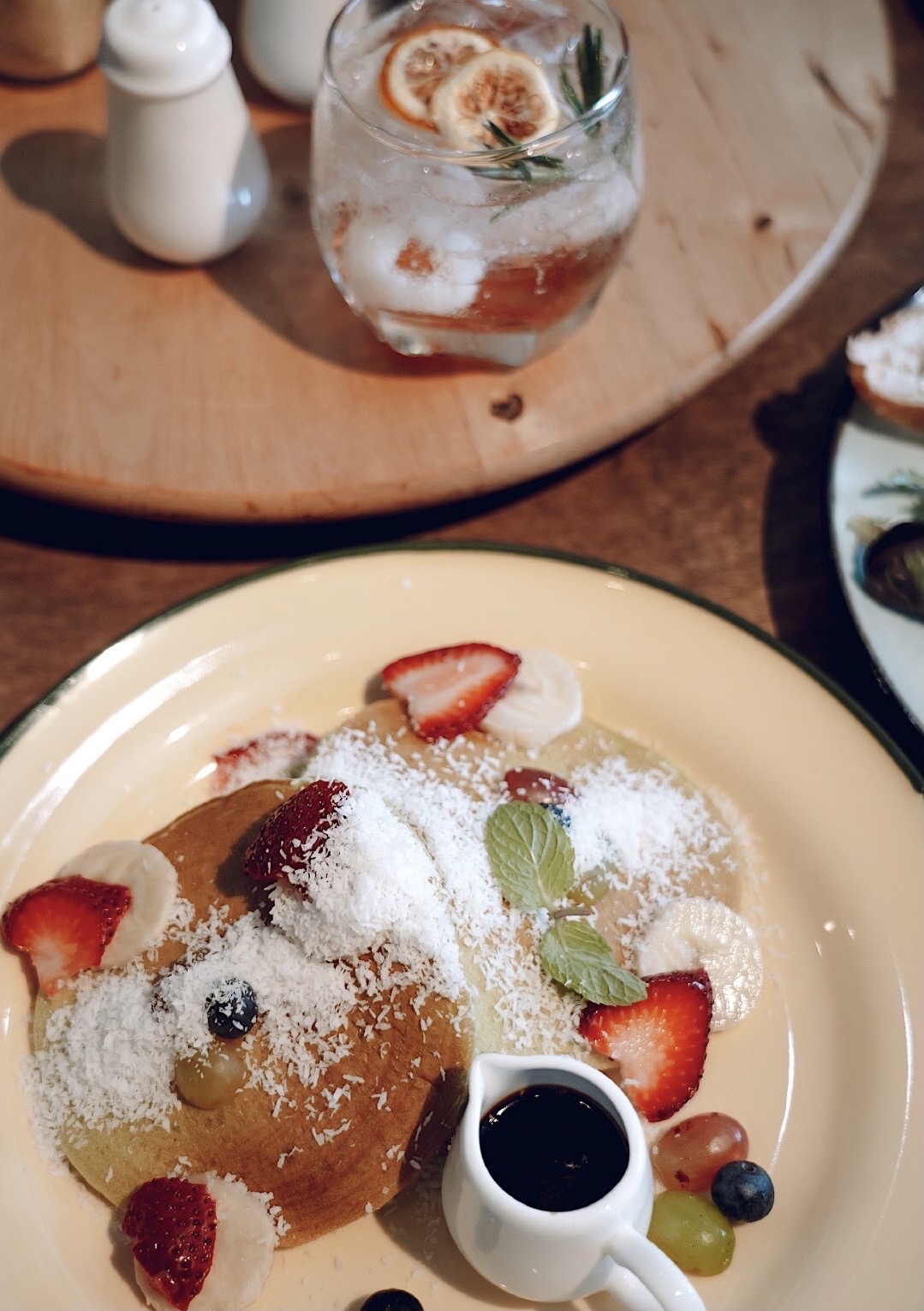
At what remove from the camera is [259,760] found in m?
1.50

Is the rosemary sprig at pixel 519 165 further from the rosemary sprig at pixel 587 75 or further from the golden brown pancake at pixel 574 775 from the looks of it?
the golden brown pancake at pixel 574 775

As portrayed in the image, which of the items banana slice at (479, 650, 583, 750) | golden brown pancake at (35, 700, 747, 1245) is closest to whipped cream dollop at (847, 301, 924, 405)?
banana slice at (479, 650, 583, 750)

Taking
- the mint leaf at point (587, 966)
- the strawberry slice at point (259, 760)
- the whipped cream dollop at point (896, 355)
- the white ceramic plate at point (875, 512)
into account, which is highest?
the whipped cream dollop at point (896, 355)

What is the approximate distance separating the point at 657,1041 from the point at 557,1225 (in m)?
0.29

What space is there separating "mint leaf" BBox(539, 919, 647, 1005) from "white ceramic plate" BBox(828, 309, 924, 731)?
0.51 m

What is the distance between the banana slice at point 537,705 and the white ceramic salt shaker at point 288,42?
3.54 ft

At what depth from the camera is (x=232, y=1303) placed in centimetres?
113

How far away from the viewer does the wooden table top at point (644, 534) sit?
167cm

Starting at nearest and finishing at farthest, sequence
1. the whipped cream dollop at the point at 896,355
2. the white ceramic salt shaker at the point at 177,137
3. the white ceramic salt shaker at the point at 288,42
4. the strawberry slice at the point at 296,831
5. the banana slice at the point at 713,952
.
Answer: the strawberry slice at the point at 296,831 < the banana slice at the point at 713,952 < the white ceramic salt shaker at the point at 177,137 < the whipped cream dollop at the point at 896,355 < the white ceramic salt shaker at the point at 288,42

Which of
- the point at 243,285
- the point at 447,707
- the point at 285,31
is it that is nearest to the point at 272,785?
the point at 447,707

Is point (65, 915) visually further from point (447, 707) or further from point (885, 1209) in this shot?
point (885, 1209)

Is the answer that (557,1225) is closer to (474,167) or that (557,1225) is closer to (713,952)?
(713,952)

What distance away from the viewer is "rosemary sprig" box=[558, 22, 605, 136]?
61.3 inches

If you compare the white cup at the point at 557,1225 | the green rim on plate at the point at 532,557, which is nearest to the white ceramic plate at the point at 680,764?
the green rim on plate at the point at 532,557
